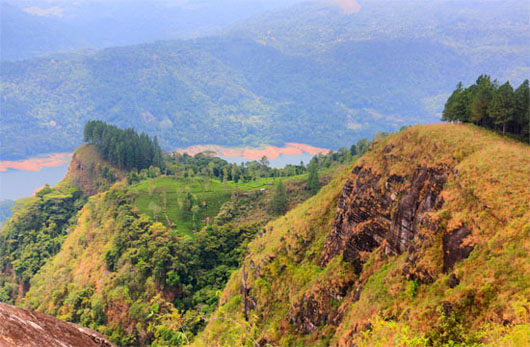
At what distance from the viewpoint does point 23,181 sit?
184875mm

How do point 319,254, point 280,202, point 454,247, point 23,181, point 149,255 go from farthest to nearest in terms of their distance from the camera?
point 23,181, point 280,202, point 149,255, point 319,254, point 454,247

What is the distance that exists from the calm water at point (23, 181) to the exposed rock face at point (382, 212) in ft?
536

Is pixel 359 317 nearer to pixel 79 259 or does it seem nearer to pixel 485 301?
pixel 485 301

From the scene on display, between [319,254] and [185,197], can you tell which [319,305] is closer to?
[319,254]

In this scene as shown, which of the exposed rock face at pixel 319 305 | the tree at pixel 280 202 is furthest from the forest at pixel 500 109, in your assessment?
the tree at pixel 280 202

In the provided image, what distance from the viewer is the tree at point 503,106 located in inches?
1199

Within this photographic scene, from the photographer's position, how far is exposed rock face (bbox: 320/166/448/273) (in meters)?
22.5

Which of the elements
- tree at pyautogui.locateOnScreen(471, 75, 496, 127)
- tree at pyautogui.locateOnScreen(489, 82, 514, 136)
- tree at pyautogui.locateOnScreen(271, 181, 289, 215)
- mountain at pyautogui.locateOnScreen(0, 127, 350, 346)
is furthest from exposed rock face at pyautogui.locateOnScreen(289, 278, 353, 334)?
tree at pyautogui.locateOnScreen(271, 181, 289, 215)

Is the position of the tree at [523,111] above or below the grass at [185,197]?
above

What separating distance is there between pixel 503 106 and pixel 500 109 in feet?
1.19

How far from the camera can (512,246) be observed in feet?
52.2

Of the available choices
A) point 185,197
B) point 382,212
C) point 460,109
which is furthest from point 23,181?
point 382,212

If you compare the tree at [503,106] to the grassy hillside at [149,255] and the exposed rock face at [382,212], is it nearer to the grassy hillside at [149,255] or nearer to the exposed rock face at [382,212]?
the exposed rock face at [382,212]

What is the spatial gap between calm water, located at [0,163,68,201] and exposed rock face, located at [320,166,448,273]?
163m
